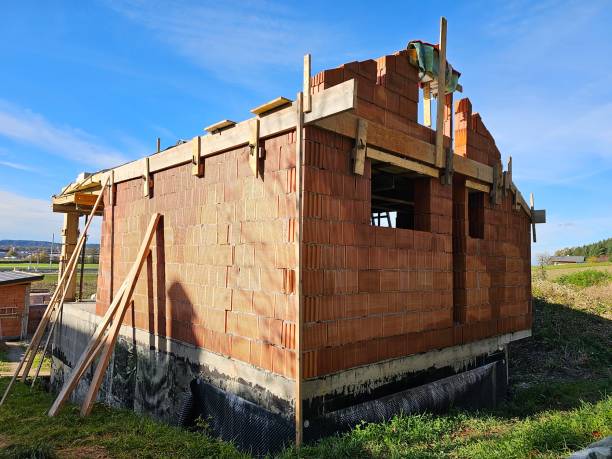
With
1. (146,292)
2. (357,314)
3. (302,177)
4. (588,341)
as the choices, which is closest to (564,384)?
(588,341)

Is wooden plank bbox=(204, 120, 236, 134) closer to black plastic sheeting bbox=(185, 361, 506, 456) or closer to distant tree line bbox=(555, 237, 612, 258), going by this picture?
black plastic sheeting bbox=(185, 361, 506, 456)

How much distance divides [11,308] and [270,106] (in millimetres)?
20314

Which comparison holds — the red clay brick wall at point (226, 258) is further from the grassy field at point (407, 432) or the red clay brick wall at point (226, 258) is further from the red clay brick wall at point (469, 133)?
the red clay brick wall at point (469, 133)

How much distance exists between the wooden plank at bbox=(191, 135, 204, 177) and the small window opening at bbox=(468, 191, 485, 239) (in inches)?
203

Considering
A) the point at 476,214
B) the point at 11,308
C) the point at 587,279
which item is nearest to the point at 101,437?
the point at 476,214

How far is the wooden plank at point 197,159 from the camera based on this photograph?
22.0 feet

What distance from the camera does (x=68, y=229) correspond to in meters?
14.3

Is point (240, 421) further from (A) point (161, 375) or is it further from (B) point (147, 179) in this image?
(B) point (147, 179)

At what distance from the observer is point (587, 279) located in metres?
24.1

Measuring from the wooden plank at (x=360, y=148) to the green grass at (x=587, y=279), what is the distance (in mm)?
22858

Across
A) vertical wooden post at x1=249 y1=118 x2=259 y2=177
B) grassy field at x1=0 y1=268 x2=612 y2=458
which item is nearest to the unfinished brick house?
vertical wooden post at x1=249 y1=118 x2=259 y2=177

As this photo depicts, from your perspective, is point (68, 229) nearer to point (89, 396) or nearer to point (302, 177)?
point (89, 396)

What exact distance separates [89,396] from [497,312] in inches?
291

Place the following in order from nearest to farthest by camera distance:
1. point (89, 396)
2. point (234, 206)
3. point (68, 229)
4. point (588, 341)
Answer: point (234, 206) < point (89, 396) < point (588, 341) < point (68, 229)
